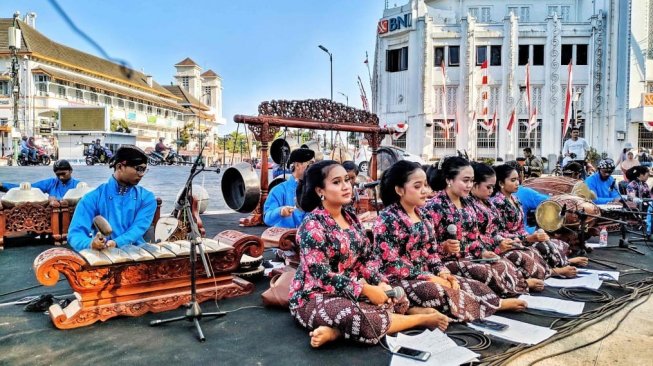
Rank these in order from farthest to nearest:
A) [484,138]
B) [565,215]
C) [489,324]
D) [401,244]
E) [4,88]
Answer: [4,88], [484,138], [565,215], [401,244], [489,324]

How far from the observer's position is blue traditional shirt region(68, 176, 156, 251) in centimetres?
385

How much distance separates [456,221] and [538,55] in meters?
24.9

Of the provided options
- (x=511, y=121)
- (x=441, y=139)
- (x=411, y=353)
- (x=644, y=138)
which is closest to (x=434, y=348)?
(x=411, y=353)

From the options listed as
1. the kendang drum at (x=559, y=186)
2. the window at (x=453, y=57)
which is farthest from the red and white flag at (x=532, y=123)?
the kendang drum at (x=559, y=186)

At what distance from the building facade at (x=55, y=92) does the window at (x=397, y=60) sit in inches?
426

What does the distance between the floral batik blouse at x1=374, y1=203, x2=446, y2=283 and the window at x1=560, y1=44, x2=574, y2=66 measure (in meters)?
25.7

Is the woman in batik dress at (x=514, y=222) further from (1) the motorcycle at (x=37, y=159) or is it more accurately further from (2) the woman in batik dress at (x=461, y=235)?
(1) the motorcycle at (x=37, y=159)

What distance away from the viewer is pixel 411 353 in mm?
2854

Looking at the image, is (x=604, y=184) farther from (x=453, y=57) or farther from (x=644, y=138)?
(x=453, y=57)

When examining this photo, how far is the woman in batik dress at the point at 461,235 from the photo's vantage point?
3980 millimetres

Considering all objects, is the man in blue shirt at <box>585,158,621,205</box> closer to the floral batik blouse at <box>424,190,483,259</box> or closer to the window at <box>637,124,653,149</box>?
the floral batik blouse at <box>424,190,483,259</box>

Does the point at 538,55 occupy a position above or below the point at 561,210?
above

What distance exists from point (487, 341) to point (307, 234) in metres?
1.30

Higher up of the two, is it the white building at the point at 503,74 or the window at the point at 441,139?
the white building at the point at 503,74
